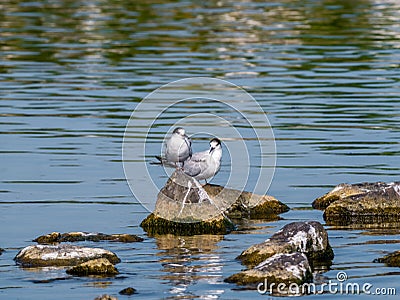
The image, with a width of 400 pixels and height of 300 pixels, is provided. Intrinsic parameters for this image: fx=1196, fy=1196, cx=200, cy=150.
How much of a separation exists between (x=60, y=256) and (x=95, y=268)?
27.5 inches

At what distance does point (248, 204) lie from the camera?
17672 millimetres

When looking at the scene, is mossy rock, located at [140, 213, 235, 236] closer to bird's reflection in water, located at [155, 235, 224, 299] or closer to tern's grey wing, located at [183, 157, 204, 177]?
bird's reflection in water, located at [155, 235, 224, 299]

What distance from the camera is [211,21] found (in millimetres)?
52531

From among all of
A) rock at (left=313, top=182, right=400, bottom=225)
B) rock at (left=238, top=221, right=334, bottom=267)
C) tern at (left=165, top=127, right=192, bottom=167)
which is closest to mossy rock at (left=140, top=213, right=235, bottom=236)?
tern at (left=165, top=127, right=192, bottom=167)

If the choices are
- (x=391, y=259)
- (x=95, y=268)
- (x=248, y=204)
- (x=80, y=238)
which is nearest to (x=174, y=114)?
(x=248, y=204)

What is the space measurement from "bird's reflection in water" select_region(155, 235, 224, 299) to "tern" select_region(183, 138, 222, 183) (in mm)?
1160

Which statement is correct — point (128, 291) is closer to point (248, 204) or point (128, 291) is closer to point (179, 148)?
point (179, 148)

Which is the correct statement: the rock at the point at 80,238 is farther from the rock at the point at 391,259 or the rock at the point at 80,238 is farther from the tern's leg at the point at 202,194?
the rock at the point at 391,259

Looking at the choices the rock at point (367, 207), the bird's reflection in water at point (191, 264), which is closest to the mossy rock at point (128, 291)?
the bird's reflection in water at point (191, 264)

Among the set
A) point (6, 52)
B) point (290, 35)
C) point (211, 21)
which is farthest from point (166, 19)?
point (6, 52)

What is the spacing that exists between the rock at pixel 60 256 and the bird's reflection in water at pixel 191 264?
0.78 meters

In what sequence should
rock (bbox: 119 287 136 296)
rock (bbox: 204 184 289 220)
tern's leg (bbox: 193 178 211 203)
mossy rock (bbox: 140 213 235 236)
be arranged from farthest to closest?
rock (bbox: 204 184 289 220) → tern's leg (bbox: 193 178 211 203) → mossy rock (bbox: 140 213 235 236) → rock (bbox: 119 287 136 296)

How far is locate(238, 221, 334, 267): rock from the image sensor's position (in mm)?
14250

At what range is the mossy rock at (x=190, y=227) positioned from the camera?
53.9ft
